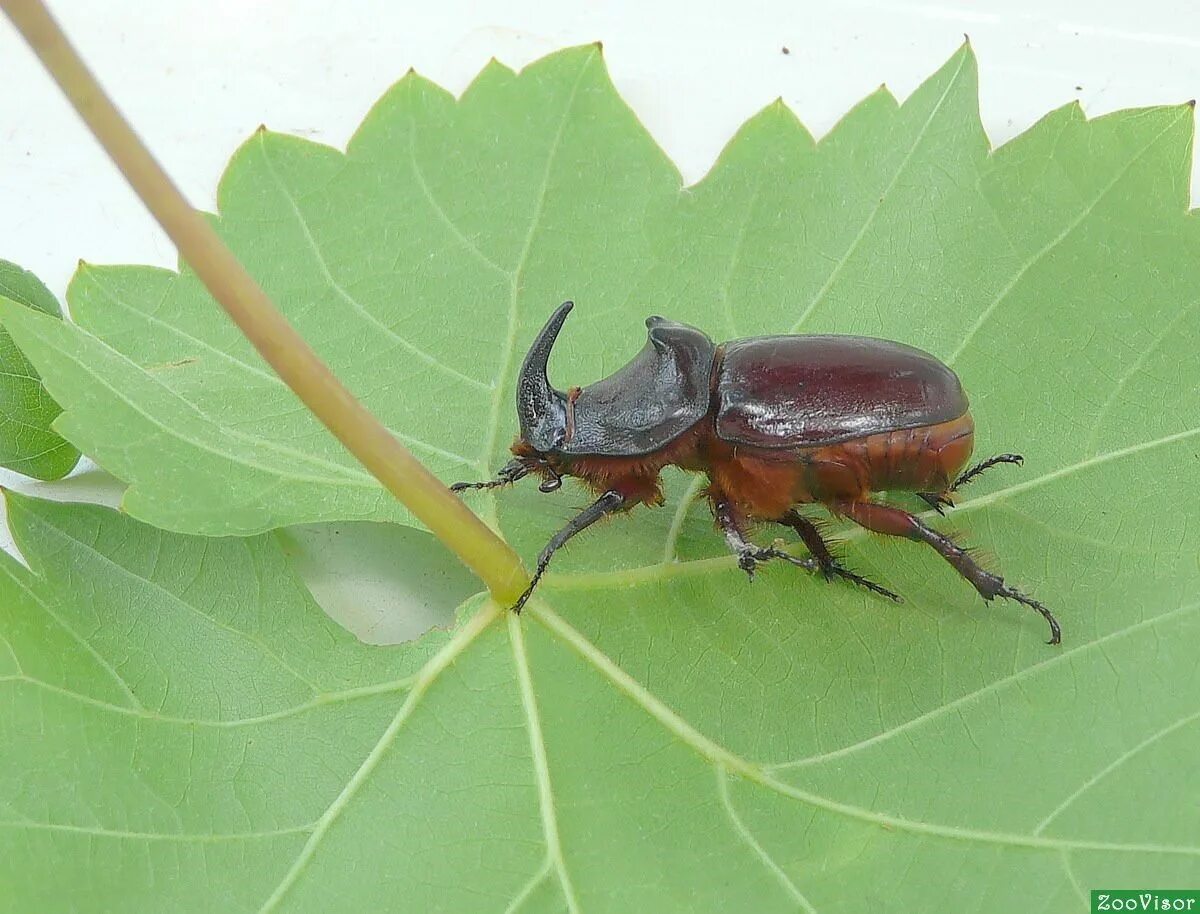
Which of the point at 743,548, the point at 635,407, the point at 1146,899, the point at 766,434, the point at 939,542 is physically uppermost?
the point at 635,407

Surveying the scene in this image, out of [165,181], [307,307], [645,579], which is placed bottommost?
[645,579]

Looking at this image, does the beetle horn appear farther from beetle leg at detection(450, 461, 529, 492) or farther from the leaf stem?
the leaf stem

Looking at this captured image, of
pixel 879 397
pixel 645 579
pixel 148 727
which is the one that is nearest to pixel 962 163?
pixel 879 397

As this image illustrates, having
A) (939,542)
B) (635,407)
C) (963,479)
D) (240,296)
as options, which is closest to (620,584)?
(635,407)

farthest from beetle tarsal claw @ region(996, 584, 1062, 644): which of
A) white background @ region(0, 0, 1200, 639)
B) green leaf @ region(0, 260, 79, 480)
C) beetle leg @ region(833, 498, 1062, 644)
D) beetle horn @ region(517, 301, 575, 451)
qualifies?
green leaf @ region(0, 260, 79, 480)

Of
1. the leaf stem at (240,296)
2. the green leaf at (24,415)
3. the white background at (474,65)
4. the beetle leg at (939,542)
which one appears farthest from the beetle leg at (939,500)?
the green leaf at (24,415)

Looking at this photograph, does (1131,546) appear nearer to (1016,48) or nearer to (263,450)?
(263,450)

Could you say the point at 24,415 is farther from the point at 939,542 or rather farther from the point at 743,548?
the point at 939,542
